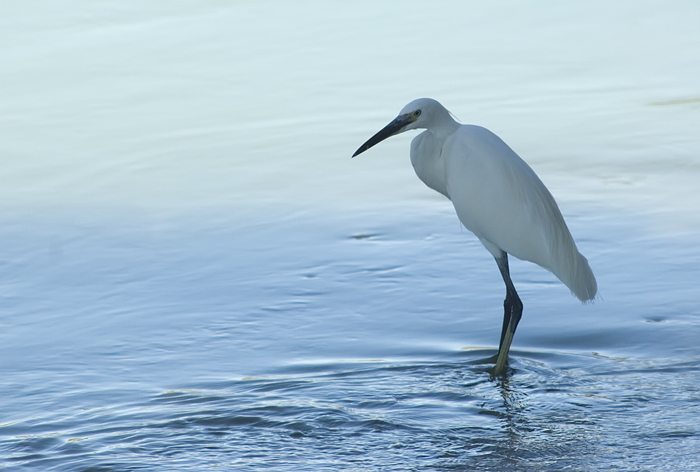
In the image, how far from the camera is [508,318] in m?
4.80

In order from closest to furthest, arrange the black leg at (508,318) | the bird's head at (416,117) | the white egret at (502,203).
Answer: the black leg at (508,318)
the white egret at (502,203)
the bird's head at (416,117)

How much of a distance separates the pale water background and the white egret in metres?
0.28

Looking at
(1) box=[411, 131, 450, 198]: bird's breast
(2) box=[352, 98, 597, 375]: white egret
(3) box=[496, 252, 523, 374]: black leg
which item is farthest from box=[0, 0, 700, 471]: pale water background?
(1) box=[411, 131, 450, 198]: bird's breast

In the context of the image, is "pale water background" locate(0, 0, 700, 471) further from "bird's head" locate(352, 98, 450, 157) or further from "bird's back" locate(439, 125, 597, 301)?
"bird's head" locate(352, 98, 450, 157)

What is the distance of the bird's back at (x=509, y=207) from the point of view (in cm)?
480

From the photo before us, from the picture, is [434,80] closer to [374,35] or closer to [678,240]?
[374,35]

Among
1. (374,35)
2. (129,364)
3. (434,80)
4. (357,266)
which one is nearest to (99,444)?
(129,364)

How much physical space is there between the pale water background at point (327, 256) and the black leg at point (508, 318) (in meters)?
0.07

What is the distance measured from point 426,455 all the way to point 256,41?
670 centimetres

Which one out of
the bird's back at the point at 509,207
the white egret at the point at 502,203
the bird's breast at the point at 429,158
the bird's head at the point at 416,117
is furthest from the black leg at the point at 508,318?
the bird's head at the point at 416,117

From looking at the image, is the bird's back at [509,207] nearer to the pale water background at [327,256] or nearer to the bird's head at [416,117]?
the bird's head at [416,117]

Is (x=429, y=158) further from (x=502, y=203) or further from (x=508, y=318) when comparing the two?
(x=508, y=318)

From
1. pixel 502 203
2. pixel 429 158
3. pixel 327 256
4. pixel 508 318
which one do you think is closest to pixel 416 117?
pixel 429 158

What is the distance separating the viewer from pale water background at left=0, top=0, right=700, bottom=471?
409 cm
